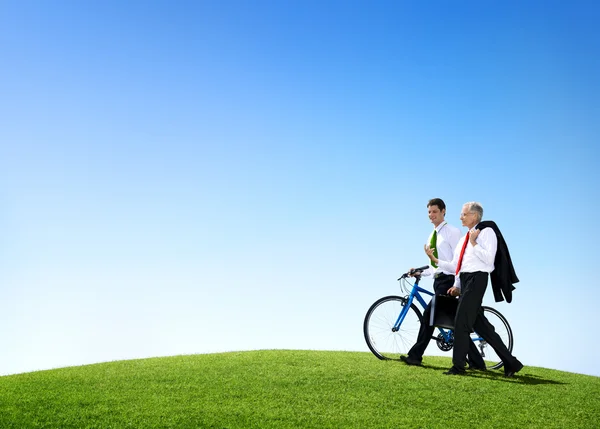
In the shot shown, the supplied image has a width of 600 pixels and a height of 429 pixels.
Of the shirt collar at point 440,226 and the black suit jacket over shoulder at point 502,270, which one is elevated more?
the shirt collar at point 440,226

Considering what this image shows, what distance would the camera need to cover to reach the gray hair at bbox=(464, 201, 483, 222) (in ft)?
27.9

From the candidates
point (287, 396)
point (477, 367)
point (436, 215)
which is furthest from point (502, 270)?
point (287, 396)

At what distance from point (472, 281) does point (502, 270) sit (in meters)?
0.48

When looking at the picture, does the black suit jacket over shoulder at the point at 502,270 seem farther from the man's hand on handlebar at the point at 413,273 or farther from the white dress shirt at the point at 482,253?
the man's hand on handlebar at the point at 413,273

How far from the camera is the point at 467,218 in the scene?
28.0ft

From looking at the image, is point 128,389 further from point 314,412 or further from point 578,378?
point 578,378

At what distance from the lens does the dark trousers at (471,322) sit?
853 centimetres

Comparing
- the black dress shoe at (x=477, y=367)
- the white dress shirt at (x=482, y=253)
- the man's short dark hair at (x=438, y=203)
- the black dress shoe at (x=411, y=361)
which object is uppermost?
the man's short dark hair at (x=438, y=203)

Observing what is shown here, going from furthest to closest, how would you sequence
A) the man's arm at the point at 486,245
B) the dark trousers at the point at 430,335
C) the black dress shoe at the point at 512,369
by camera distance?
the dark trousers at the point at 430,335 < the black dress shoe at the point at 512,369 < the man's arm at the point at 486,245

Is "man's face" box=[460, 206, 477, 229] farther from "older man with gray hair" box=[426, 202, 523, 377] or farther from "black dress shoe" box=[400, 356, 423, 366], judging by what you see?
"black dress shoe" box=[400, 356, 423, 366]

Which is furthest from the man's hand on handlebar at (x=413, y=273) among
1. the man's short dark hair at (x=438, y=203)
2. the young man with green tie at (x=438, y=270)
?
the man's short dark hair at (x=438, y=203)

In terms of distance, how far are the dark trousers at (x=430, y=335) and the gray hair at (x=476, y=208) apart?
1170 millimetres

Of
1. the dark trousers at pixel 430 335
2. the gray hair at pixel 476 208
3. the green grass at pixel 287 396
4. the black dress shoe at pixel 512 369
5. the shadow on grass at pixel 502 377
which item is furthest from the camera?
the dark trousers at pixel 430 335

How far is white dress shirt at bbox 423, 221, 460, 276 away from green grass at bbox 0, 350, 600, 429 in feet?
5.73
